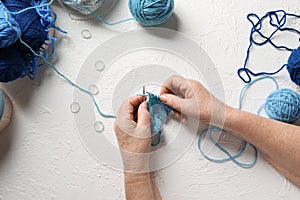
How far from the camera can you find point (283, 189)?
2.72ft

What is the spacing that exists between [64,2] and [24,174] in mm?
445

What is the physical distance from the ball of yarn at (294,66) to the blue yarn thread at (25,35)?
57 centimetres

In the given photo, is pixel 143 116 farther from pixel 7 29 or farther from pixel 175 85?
pixel 7 29

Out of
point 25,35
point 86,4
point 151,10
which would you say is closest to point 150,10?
point 151,10

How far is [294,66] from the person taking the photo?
0.80 metres

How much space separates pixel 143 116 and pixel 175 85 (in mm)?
108

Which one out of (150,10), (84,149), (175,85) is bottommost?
(84,149)

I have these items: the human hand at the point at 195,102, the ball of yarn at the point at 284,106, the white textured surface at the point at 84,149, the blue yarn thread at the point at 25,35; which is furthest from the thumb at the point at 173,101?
the blue yarn thread at the point at 25,35

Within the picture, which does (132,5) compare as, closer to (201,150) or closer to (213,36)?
(213,36)

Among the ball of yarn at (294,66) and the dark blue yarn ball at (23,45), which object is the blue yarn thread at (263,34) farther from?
the dark blue yarn ball at (23,45)

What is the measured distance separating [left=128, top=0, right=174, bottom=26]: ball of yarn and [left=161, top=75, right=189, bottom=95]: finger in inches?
5.9

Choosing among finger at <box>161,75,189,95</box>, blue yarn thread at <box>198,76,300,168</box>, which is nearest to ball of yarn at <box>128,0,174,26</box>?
finger at <box>161,75,189,95</box>

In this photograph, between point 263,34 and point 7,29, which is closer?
point 7,29

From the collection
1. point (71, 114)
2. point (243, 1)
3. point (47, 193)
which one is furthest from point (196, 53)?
point (47, 193)
